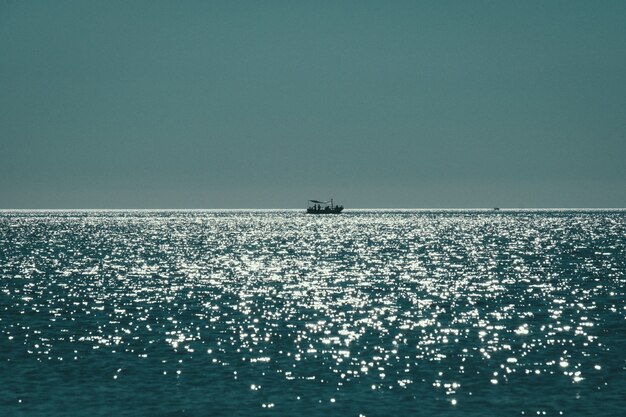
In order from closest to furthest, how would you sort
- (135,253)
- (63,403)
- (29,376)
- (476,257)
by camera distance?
(63,403) < (29,376) < (476,257) < (135,253)

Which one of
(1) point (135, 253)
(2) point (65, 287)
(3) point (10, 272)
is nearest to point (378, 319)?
(2) point (65, 287)

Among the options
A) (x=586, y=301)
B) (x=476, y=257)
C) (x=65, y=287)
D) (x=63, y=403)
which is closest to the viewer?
(x=63, y=403)

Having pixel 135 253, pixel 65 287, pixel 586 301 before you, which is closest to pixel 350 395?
pixel 586 301

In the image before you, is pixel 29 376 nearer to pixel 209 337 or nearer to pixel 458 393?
pixel 209 337

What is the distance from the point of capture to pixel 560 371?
38000 mm

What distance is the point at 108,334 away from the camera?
49781 mm

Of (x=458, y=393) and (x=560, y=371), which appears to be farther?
(x=560, y=371)

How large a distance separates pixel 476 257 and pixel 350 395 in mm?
101955

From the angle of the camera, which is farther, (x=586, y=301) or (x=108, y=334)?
(x=586, y=301)

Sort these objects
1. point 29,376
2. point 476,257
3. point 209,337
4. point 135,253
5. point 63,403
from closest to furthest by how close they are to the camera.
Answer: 1. point 63,403
2. point 29,376
3. point 209,337
4. point 476,257
5. point 135,253

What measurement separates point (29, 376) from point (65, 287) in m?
45.6

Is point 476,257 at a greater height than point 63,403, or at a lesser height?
greater

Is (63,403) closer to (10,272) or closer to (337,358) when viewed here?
(337,358)

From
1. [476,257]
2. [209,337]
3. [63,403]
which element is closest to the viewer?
[63,403]
